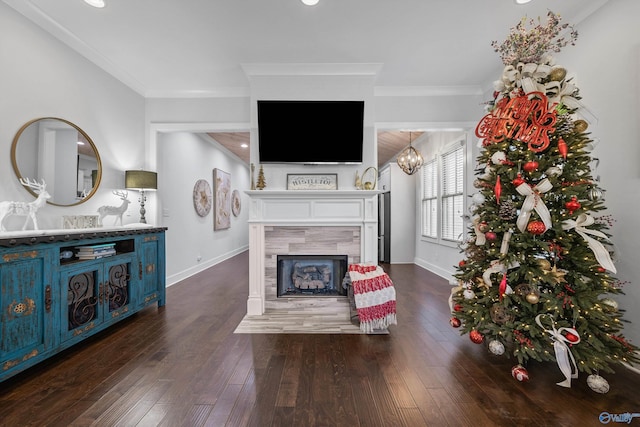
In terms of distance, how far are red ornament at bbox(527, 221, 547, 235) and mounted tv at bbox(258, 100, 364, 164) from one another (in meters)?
1.99

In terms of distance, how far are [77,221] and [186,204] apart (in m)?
2.48

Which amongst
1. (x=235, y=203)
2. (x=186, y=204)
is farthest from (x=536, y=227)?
(x=235, y=203)

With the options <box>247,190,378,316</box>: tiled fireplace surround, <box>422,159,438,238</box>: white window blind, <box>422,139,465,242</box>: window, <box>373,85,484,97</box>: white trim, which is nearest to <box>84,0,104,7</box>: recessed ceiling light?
<box>247,190,378,316</box>: tiled fireplace surround

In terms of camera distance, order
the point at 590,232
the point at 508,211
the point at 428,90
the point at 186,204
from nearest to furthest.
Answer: the point at 590,232 < the point at 508,211 < the point at 428,90 < the point at 186,204

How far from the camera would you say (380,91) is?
3887 millimetres

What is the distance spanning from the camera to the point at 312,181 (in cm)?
344

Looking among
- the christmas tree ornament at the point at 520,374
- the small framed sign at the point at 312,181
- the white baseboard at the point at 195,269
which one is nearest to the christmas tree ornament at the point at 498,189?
the christmas tree ornament at the point at 520,374

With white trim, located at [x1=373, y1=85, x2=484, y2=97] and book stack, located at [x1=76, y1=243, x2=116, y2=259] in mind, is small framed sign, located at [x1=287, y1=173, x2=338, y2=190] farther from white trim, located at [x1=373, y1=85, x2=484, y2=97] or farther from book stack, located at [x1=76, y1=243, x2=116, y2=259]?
book stack, located at [x1=76, y1=243, x2=116, y2=259]

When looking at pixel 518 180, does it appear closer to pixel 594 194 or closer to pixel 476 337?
pixel 594 194

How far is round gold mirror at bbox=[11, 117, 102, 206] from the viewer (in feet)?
→ 7.95

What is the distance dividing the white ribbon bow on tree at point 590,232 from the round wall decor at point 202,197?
5.42m

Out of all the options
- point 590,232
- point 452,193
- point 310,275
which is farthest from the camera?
point 452,193

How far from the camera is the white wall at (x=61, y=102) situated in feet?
7.61

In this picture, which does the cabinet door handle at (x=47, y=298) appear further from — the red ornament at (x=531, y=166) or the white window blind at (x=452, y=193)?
the white window blind at (x=452, y=193)
